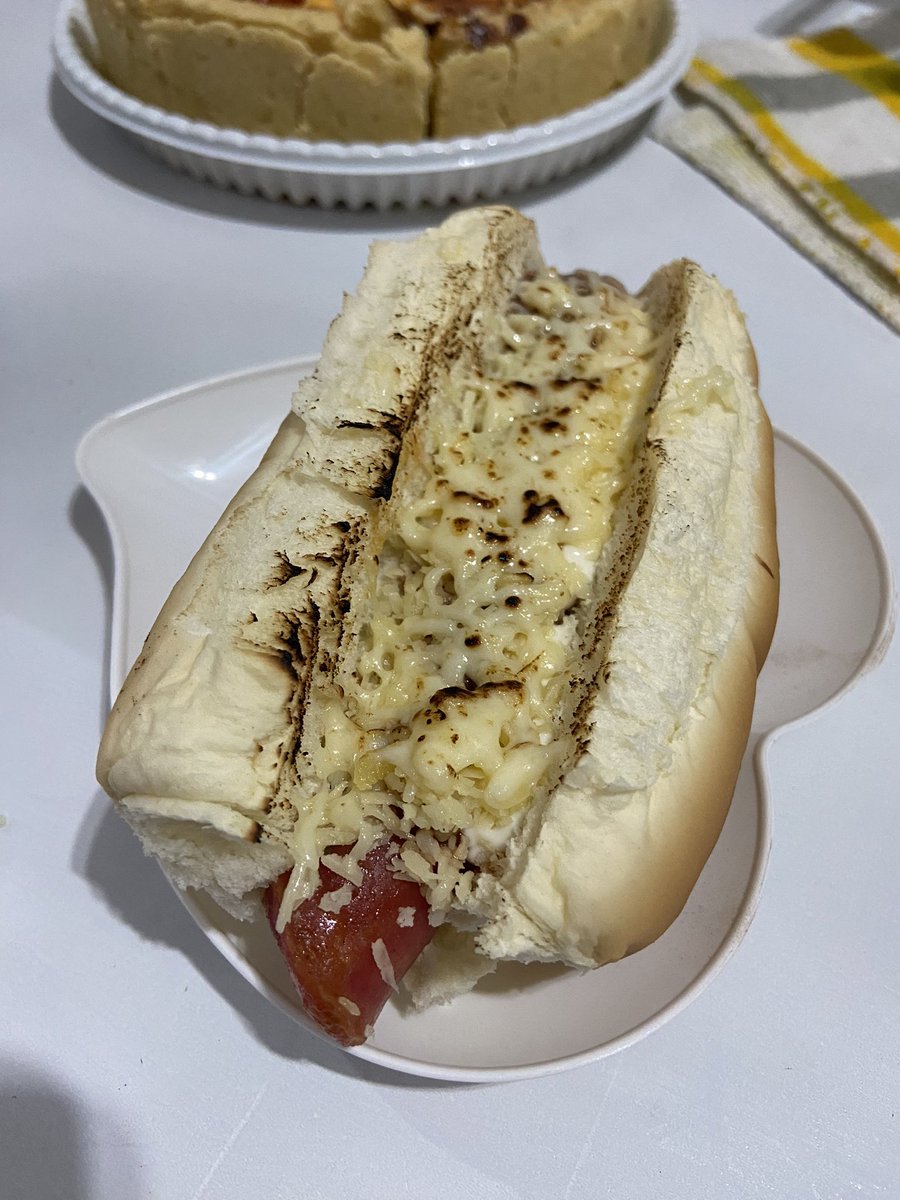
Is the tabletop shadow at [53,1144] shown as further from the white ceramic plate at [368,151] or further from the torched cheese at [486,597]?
the white ceramic plate at [368,151]

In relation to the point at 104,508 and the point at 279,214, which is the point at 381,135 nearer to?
the point at 279,214

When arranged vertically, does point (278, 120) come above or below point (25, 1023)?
above

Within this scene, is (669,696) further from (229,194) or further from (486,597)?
(229,194)

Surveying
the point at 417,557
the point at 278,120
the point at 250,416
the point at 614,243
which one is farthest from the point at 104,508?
the point at 614,243

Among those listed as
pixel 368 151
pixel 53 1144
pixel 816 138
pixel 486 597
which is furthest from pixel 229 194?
pixel 53 1144

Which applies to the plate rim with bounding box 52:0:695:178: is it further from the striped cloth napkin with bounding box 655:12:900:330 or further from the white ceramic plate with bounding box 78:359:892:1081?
the white ceramic plate with bounding box 78:359:892:1081

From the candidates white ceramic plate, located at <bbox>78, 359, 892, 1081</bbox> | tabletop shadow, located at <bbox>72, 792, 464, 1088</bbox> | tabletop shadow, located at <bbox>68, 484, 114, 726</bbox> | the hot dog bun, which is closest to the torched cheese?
the hot dog bun
